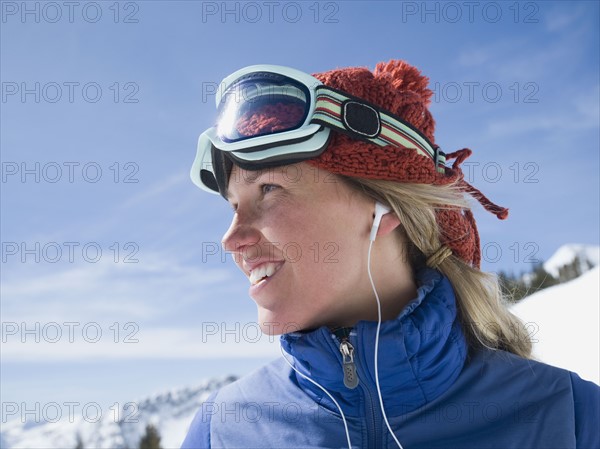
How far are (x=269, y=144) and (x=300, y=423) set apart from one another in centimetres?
122

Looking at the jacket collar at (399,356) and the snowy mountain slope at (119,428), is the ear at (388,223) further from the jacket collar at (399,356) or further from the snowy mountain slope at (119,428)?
the snowy mountain slope at (119,428)

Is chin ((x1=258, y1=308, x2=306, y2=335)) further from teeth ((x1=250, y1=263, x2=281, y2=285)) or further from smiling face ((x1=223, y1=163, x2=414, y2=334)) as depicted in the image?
teeth ((x1=250, y1=263, x2=281, y2=285))

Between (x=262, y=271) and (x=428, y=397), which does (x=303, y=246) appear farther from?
(x=428, y=397)

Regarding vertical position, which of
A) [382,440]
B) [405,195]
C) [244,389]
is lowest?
[382,440]

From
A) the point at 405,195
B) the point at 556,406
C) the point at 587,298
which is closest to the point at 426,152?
the point at 405,195

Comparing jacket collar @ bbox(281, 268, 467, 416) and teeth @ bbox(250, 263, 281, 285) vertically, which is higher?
teeth @ bbox(250, 263, 281, 285)

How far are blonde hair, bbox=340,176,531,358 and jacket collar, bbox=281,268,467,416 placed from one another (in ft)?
0.71

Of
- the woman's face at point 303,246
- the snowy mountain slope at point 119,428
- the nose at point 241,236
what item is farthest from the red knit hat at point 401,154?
the snowy mountain slope at point 119,428

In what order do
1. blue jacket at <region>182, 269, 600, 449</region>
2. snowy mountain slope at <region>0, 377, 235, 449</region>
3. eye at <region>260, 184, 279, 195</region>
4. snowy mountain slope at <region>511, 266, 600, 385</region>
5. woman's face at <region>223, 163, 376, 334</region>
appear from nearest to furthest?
1. blue jacket at <region>182, 269, 600, 449</region>
2. woman's face at <region>223, 163, 376, 334</region>
3. eye at <region>260, 184, 279, 195</region>
4. snowy mountain slope at <region>511, 266, 600, 385</region>
5. snowy mountain slope at <region>0, 377, 235, 449</region>

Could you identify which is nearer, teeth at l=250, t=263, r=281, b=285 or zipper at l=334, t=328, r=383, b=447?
zipper at l=334, t=328, r=383, b=447

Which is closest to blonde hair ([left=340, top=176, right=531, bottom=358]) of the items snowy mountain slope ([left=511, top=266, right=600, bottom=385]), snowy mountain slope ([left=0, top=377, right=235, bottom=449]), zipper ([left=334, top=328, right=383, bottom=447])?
snowy mountain slope ([left=511, top=266, right=600, bottom=385])

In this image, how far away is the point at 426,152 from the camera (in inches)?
111

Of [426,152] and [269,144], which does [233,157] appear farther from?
[426,152]

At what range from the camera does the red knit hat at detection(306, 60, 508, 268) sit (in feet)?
8.44
